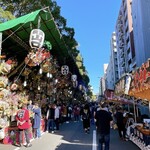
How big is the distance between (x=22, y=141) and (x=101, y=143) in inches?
164

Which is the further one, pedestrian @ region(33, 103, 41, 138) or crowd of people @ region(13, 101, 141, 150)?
pedestrian @ region(33, 103, 41, 138)

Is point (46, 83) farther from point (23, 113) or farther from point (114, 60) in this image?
point (114, 60)

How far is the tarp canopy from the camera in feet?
36.9

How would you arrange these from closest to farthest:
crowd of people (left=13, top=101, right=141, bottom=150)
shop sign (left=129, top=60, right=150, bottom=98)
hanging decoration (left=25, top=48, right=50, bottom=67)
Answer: shop sign (left=129, top=60, right=150, bottom=98) → crowd of people (left=13, top=101, right=141, bottom=150) → hanging decoration (left=25, top=48, right=50, bottom=67)

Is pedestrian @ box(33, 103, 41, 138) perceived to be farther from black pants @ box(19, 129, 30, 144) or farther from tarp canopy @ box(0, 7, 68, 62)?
tarp canopy @ box(0, 7, 68, 62)

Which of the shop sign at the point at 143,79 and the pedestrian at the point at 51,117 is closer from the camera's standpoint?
the shop sign at the point at 143,79

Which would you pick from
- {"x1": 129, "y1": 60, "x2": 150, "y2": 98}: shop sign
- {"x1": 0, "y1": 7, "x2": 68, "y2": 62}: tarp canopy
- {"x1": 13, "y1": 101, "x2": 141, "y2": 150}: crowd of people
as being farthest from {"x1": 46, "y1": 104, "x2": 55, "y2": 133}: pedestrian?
{"x1": 129, "y1": 60, "x2": 150, "y2": 98}: shop sign

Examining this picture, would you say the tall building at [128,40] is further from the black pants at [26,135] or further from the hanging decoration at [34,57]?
the black pants at [26,135]

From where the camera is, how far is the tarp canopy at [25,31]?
11248 mm

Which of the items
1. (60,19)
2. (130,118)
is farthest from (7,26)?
(60,19)

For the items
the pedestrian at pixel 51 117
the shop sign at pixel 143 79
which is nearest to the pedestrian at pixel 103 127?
the shop sign at pixel 143 79

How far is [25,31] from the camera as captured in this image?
13.6 metres

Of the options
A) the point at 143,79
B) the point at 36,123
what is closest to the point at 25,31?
the point at 36,123

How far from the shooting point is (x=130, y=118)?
47.7 feet
